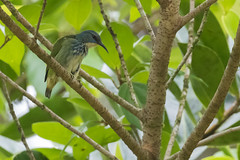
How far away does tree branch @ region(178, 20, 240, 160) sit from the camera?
5.18 ft

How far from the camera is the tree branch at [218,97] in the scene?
1.58m

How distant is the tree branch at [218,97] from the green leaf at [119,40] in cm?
82

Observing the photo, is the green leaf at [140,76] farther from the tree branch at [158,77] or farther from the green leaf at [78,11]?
the tree branch at [158,77]

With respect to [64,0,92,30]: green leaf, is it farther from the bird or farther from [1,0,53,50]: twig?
[1,0,53,50]: twig

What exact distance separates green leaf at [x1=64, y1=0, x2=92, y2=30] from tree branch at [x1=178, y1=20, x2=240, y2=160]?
0.98 metres

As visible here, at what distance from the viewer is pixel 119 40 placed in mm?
2424

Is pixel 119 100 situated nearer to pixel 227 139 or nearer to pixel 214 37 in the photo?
pixel 227 139

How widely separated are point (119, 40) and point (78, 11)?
27cm

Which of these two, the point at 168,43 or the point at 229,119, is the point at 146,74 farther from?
the point at 168,43

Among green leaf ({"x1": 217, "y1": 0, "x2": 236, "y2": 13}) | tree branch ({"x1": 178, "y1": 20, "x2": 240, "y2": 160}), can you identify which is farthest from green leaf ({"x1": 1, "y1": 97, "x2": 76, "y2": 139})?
tree branch ({"x1": 178, "y1": 20, "x2": 240, "y2": 160})

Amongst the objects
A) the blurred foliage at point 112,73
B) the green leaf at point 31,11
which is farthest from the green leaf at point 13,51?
the green leaf at point 31,11

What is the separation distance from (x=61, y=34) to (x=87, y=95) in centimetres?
131

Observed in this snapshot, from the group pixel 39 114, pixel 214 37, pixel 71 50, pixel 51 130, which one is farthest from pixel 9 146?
pixel 214 37

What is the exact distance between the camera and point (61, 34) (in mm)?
3055
